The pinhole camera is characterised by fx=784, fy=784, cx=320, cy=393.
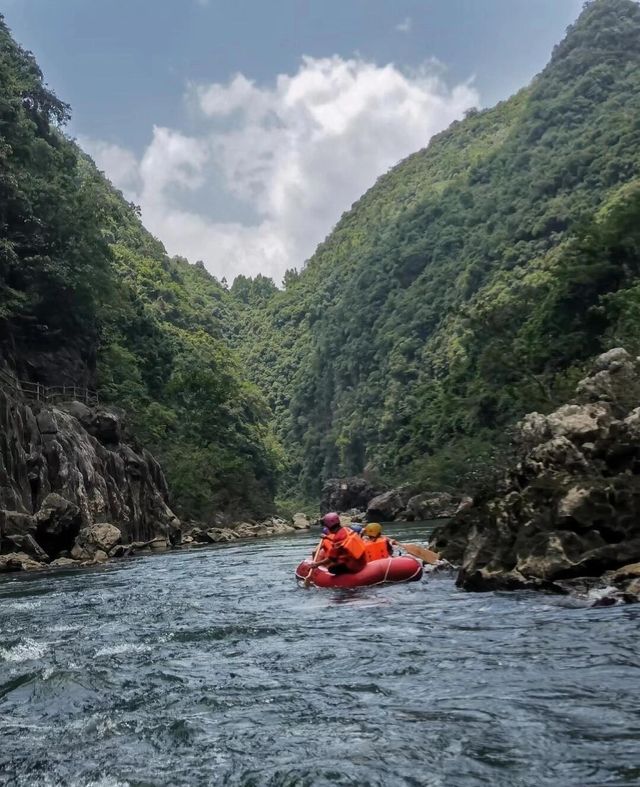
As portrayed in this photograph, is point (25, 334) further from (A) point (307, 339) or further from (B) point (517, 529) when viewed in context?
(A) point (307, 339)

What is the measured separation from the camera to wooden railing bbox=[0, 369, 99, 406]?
2909 centimetres

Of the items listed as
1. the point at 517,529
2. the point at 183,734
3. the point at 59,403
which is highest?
the point at 59,403

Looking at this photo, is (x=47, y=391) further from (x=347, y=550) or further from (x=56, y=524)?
(x=347, y=550)

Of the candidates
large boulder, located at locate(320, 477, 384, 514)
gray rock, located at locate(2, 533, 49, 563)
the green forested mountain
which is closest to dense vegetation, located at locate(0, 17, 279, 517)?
large boulder, located at locate(320, 477, 384, 514)

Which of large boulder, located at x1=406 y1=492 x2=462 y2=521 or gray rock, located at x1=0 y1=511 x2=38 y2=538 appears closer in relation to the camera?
gray rock, located at x1=0 y1=511 x2=38 y2=538

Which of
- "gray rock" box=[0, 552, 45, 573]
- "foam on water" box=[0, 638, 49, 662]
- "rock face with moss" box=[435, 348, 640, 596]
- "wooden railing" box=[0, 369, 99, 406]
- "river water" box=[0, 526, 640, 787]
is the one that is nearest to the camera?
"river water" box=[0, 526, 640, 787]

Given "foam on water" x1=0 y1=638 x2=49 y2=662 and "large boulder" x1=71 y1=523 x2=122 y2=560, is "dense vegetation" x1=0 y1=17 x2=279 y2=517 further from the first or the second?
"foam on water" x1=0 y1=638 x2=49 y2=662

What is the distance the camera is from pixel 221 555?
25.8 metres

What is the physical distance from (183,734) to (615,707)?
9.68 feet

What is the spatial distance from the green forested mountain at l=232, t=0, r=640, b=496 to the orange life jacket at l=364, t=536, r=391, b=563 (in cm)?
1755

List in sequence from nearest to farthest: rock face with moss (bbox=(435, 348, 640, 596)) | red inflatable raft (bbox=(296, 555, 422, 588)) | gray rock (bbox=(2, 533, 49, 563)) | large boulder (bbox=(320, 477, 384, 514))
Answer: rock face with moss (bbox=(435, 348, 640, 596)), red inflatable raft (bbox=(296, 555, 422, 588)), gray rock (bbox=(2, 533, 49, 563)), large boulder (bbox=(320, 477, 384, 514))

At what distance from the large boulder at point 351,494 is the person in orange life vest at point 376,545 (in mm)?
50153

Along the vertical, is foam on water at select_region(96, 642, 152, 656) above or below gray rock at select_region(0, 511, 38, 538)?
below

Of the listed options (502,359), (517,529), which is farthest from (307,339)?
(517,529)
